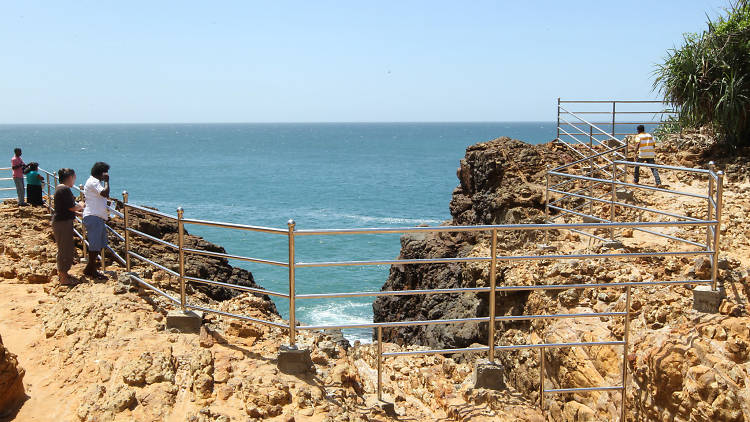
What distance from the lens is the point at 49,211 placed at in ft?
41.1

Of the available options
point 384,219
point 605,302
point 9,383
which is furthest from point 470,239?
point 384,219

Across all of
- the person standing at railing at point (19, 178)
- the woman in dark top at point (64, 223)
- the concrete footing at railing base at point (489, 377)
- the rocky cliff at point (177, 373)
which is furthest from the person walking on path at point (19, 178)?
the concrete footing at railing base at point (489, 377)

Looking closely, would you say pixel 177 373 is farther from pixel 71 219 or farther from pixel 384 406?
pixel 71 219

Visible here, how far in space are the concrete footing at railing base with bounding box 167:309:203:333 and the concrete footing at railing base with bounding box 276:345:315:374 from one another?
1.28 metres

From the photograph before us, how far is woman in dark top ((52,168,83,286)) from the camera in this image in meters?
7.80

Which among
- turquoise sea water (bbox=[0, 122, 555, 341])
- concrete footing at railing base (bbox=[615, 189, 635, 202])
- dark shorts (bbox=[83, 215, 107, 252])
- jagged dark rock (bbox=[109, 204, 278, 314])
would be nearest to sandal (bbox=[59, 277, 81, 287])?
dark shorts (bbox=[83, 215, 107, 252])

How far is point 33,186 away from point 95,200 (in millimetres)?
6399

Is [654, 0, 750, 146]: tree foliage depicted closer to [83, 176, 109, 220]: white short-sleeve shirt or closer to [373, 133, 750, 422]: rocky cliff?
[373, 133, 750, 422]: rocky cliff

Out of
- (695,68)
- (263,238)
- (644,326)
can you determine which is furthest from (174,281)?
(263,238)

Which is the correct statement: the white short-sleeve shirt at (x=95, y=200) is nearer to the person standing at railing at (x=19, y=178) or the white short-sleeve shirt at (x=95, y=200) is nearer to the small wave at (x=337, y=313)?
the person standing at railing at (x=19, y=178)

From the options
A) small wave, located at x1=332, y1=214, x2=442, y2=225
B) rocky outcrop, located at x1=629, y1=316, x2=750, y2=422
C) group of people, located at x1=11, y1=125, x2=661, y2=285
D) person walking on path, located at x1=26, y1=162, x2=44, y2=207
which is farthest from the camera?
small wave, located at x1=332, y1=214, x2=442, y2=225

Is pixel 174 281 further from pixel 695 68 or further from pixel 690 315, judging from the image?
pixel 695 68

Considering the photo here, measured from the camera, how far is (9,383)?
5137mm

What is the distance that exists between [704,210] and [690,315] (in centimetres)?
503
